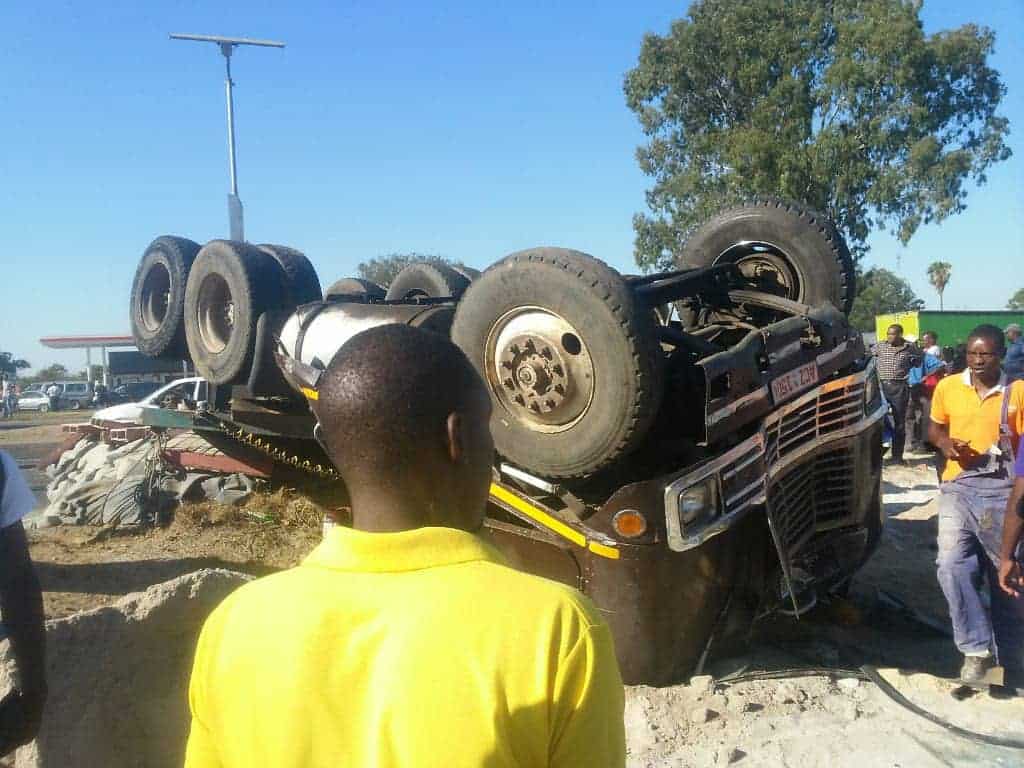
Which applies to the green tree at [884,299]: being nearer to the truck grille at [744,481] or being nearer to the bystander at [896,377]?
the bystander at [896,377]

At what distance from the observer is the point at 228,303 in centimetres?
555

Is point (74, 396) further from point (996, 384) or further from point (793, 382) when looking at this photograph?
point (996, 384)

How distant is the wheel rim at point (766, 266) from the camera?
4855mm

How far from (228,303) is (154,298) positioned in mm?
877

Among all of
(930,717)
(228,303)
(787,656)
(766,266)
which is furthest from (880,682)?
(228,303)

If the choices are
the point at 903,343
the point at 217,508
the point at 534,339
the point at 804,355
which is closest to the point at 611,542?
the point at 534,339

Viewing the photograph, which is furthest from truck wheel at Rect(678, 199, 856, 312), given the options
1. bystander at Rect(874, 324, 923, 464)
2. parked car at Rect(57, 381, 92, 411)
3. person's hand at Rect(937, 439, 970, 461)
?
parked car at Rect(57, 381, 92, 411)

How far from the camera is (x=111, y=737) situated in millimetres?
3213

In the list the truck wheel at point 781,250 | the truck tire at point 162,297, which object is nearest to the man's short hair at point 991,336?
the truck wheel at point 781,250

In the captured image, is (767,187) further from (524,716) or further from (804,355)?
(524,716)

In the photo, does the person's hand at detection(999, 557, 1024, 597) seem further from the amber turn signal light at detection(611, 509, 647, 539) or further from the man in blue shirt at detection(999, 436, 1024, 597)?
the amber turn signal light at detection(611, 509, 647, 539)

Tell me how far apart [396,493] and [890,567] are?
224 inches

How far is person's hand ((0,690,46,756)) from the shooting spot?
6.93 ft

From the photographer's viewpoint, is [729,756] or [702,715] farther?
[702,715]
